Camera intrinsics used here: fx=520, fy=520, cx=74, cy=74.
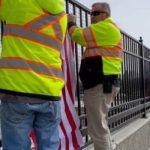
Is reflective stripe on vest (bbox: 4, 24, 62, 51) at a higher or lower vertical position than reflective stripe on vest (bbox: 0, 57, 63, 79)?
higher

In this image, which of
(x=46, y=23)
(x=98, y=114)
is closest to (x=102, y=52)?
(x=98, y=114)

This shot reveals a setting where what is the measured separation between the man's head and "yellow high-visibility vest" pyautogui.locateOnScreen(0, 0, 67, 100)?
1.48 metres

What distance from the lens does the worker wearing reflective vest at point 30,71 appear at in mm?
3285

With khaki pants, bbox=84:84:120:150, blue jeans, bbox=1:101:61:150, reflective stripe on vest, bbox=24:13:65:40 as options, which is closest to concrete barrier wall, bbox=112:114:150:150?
khaki pants, bbox=84:84:120:150

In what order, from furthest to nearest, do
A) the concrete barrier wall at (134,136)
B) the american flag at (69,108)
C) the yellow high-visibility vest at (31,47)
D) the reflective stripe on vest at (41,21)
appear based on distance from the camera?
the concrete barrier wall at (134,136)
the american flag at (69,108)
the reflective stripe on vest at (41,21)
the yellow high-visibility vest at (31,47)

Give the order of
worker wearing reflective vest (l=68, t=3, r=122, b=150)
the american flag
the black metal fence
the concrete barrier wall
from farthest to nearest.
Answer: the concrete barrier wall
the black metal fence
worker wearing reflective vest (l=68, t=3, r=122, b=150)
the american flag

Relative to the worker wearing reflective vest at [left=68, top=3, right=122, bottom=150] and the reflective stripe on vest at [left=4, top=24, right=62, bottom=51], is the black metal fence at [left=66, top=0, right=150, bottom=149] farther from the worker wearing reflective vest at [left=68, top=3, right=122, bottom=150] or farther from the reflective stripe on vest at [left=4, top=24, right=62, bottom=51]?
the reflective stripe on vest at [left=4, top=24, right=62, bottom=51]

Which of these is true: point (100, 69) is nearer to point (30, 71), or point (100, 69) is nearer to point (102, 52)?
point (102, 52)

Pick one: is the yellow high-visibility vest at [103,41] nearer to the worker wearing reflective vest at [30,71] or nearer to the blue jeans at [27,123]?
the worker wearing reflective vest at [30,71]

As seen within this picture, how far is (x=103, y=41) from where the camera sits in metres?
4.87

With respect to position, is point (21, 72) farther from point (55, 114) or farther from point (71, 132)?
point (71, 132)

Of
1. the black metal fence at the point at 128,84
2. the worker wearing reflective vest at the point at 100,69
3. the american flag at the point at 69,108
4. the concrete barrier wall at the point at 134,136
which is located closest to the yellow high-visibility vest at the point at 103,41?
the worker wearing reflective vest at the point at 100,69

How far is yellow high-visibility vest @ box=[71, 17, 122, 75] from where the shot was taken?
4.78m

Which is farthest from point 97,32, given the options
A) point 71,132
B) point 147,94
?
point 147,94
